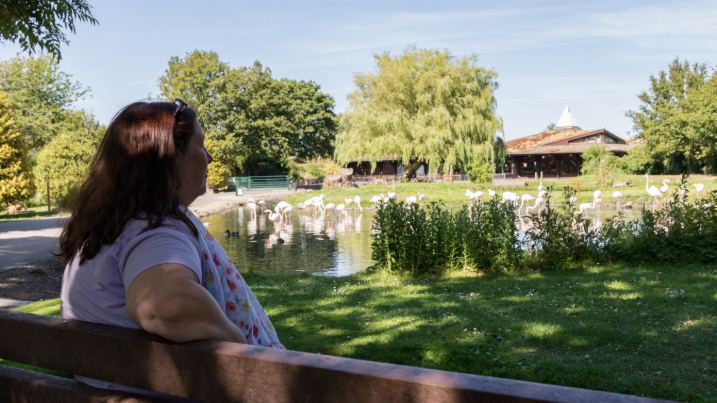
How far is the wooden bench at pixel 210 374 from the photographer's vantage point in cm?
100

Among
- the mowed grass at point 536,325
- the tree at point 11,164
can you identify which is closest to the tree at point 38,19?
the mowed grass at point 536,325

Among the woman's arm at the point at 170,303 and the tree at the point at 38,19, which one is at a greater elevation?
the tree at the point at 38,19

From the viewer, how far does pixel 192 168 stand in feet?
5.57

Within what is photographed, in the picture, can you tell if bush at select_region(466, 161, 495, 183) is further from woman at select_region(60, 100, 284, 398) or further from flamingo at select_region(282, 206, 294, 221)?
woman at select_region(60, 100, 284, 398)

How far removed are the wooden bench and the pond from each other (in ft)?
26.3

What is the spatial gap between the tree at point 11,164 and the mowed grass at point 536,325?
558 inches

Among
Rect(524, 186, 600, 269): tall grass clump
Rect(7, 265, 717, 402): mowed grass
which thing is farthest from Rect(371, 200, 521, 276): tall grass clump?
Rect(7, 265, 717, 402): mowed grass

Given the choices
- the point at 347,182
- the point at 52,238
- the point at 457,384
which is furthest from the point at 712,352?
the point at 347,182

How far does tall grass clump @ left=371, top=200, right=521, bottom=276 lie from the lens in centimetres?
847

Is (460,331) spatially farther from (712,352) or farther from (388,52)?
(388,52)

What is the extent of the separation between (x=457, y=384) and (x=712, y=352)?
3979 mm

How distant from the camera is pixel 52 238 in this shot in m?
12.7

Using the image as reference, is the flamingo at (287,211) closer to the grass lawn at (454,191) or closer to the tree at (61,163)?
the grass lawn at (454,191)

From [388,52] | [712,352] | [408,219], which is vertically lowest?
[712,352]
